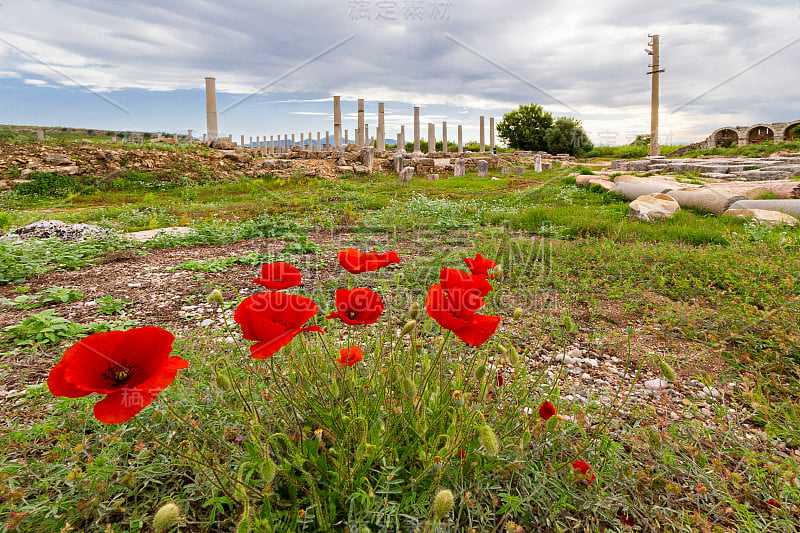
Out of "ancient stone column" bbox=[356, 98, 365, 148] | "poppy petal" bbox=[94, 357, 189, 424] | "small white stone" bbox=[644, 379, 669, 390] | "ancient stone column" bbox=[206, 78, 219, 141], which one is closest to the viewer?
"poppy petal" bbox=[94, 357, 189, 424]

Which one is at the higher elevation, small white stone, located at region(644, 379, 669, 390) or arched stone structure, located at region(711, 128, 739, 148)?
arched stone structure, located at region(711, 128, 739, 148)

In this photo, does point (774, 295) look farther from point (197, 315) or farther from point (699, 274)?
point (197, 315)

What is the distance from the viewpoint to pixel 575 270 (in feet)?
14.3

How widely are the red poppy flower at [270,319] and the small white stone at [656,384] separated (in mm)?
2101

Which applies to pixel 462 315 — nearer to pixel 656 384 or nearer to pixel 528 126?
pixel 656 384

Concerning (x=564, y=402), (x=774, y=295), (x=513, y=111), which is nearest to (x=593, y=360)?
(x=564, y=402)

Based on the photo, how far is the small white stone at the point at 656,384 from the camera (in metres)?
2.29

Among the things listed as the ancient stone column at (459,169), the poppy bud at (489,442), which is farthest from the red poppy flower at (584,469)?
the ancient stone column at (459,169)

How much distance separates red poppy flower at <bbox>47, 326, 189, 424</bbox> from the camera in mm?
818

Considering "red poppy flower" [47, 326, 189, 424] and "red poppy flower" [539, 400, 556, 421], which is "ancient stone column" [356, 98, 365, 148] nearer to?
"red poppy flower" [539, 400, 556, 421]

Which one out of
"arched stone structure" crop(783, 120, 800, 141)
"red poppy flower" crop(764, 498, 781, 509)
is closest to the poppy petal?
"red poppy flower" crop(764, 498, 781, 509)

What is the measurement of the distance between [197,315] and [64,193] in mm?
12084

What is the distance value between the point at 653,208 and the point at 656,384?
5.66 metres

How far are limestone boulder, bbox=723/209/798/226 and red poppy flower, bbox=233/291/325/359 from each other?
279 inches
